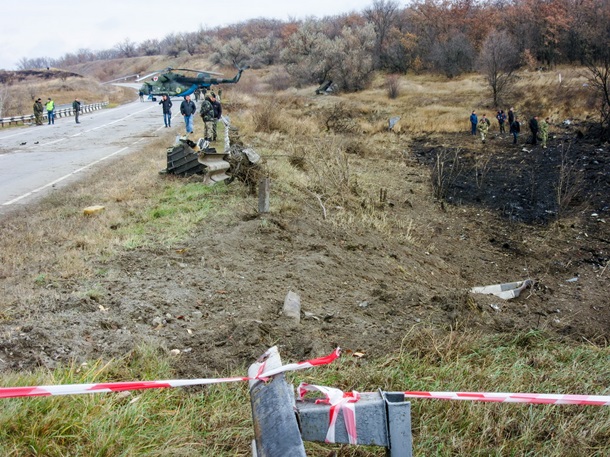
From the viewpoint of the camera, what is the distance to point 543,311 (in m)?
7.50

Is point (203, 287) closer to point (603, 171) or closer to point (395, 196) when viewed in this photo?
point (395, 196)

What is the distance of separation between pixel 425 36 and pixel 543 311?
63.1 metres

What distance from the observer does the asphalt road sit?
40.5 ft

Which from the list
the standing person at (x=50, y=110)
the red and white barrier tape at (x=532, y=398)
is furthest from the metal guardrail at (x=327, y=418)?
the standing person at (x=50, y=110)

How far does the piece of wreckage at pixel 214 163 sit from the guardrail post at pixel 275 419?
853 centimetres

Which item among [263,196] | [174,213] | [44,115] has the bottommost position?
[174,213]

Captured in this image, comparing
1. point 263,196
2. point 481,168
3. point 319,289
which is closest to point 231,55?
point 481,168

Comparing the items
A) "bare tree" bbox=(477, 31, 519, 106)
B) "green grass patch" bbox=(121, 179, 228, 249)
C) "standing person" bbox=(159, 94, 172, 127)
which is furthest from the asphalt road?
"bare tree" bbox=(477, 31, 519, 106)

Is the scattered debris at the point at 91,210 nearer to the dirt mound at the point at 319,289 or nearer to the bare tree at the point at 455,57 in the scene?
the dirt mound at the point at 319,289

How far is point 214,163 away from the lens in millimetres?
11398

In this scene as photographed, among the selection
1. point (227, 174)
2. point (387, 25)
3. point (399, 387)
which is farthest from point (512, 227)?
point (387, 25)

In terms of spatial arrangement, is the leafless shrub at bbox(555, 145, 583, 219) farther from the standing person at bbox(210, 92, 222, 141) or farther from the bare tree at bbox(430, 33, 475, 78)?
the bare tree at bbox(430, 33, 475, 78)

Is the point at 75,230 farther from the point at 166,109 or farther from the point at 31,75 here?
the point at 31,75

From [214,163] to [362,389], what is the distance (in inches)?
324
